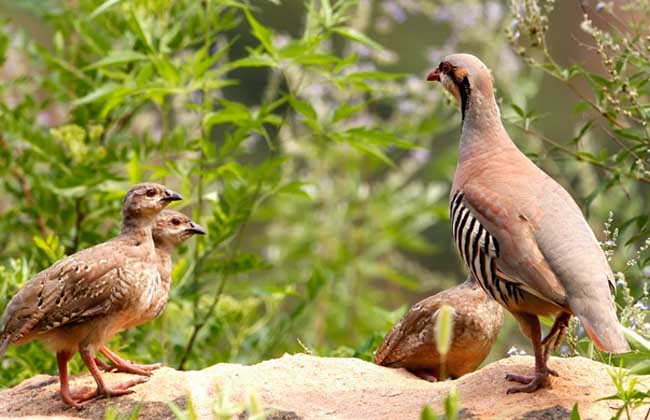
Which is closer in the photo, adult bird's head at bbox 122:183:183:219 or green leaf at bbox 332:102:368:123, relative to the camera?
adult bird's head at bbox 122:183:183:219

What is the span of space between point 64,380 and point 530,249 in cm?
231

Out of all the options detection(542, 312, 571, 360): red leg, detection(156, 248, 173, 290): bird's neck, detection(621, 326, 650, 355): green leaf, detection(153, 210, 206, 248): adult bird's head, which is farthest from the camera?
detection(153, 210, 206, 248): adult bird's head

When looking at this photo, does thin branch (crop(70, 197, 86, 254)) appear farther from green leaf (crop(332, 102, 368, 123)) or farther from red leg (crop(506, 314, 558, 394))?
red leg (crop(506, 314, 558, 394))

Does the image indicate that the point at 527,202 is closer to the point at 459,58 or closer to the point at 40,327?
the point at 459,58

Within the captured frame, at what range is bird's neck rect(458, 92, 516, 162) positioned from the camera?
18.0 ft

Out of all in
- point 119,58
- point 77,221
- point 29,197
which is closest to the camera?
point 119,58

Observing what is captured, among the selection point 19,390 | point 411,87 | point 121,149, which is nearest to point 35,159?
point 121,149

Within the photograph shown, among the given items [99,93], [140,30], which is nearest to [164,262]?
[99,93]

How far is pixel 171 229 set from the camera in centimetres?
675

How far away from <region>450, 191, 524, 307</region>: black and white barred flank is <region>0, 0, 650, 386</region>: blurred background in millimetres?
730

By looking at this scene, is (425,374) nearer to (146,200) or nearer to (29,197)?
(146,200)

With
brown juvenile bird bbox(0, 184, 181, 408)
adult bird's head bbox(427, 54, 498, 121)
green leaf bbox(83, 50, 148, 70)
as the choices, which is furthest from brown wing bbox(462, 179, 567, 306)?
green leaf bbox(83, 50, 148, 70)

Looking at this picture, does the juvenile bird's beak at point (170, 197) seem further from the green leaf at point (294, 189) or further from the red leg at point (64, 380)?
the red leg at point (64, 380)

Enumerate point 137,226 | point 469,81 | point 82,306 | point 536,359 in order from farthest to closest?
1. point 137,226
2. point 469,81
3. point 82,306
4. point 536,359
